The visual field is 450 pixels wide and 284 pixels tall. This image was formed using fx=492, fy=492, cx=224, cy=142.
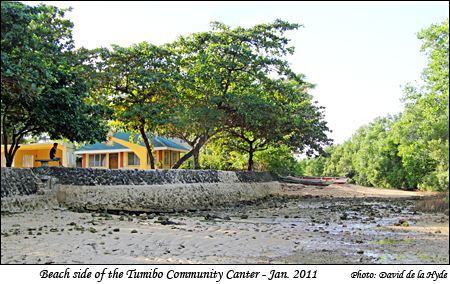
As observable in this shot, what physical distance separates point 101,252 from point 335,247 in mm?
5187

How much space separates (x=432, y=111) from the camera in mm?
24641

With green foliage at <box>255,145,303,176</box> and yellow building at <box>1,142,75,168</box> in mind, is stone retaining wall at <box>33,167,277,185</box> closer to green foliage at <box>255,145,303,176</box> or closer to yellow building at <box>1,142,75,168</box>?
green foliage at <box>255,145,303,176</box>

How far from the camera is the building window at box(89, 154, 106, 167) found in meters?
43.1

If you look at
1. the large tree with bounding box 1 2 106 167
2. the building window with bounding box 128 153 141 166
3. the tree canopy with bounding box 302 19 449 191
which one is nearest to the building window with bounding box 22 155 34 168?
the building window with bounding box 128 153 141 166

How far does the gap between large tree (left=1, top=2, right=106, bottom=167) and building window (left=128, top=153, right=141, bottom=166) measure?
1921cm

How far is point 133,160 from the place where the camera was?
41562 millimetres

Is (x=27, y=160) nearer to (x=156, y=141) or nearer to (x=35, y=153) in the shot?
(x=35, y=153)

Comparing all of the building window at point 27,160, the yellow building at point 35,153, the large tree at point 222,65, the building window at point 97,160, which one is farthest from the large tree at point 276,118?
the building window at point 27,160

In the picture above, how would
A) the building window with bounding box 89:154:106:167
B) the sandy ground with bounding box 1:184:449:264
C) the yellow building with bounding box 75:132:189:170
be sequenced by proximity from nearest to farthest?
the sandy ground with bounding box 1:184:449:264
the yellow building with bounding box 75:132:189:170
the building window with bounding box 89:154:106:167

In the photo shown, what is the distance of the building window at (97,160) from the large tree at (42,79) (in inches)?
Answer: 825

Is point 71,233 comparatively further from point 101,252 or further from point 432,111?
point 432,111

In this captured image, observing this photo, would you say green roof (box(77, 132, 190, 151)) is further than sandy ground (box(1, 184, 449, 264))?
Yes

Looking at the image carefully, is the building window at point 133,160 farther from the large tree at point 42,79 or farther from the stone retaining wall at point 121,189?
the large tree at point 42,79

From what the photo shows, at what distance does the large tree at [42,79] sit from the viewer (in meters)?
14.5
